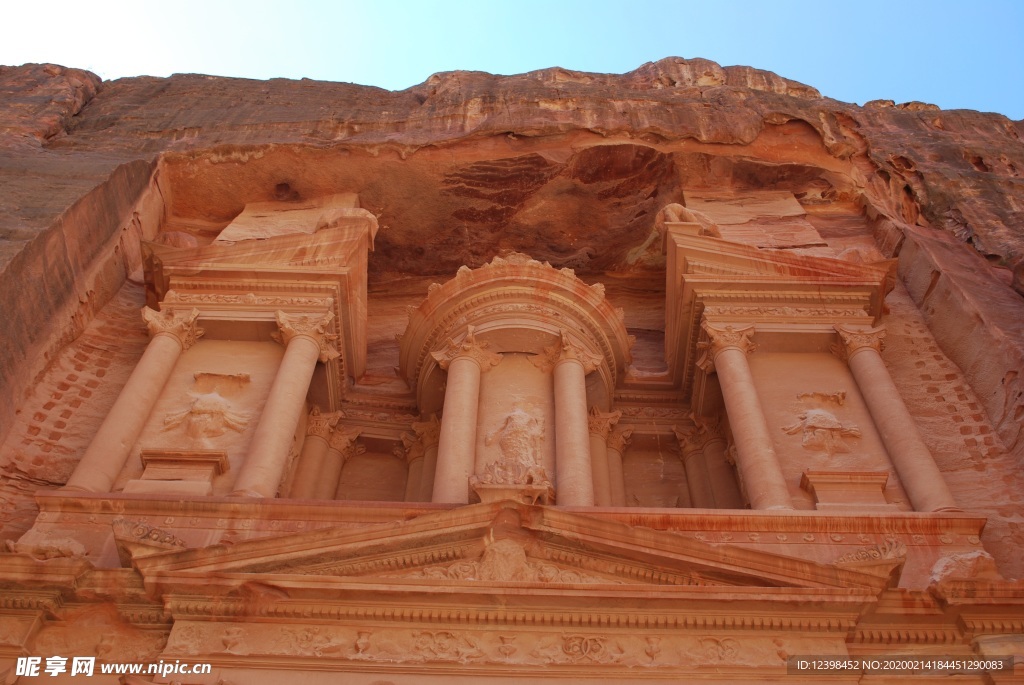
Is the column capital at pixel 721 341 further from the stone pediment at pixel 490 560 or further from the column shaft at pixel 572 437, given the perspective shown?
the stone pediment at pixel 490 560

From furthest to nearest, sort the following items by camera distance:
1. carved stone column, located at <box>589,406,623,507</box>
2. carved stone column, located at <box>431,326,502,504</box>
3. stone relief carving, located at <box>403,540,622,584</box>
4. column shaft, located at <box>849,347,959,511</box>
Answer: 1. carved stone column, located at <box>589,406,623,507</box>
2. carved stone column, located at <box>431,326,502,504</box>
3. column shaft, located at <box>849,347,959,511</box>
4. stone relief carving, located at <box>403,540,622,584</box>

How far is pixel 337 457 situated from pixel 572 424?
12.2 feet

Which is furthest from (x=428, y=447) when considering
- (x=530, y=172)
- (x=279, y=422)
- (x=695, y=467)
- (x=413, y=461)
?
(x=530, y=172)

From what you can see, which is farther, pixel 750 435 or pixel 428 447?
pixel 428 447

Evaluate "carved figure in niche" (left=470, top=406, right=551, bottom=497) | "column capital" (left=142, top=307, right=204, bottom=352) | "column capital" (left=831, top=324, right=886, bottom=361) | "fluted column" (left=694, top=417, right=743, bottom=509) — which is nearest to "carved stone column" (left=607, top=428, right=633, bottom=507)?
"fluted column" (left=694, top=417, right=743, bottom=509)

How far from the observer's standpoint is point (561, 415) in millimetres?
12250

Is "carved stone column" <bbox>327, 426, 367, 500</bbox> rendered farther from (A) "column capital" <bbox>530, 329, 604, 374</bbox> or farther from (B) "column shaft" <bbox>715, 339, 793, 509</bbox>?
(B) "column shaft" <bbox>715, 339, 793, 509</bbox>

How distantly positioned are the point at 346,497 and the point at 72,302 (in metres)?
4.71

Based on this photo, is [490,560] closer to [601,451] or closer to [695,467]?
[601,451]

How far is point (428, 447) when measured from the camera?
1383 centimetres

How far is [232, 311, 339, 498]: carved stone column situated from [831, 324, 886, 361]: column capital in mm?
6829

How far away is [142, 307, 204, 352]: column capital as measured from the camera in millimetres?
13508

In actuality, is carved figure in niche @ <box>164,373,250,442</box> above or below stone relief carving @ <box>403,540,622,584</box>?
above

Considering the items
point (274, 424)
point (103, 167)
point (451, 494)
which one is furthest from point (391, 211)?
point (451, 494)
